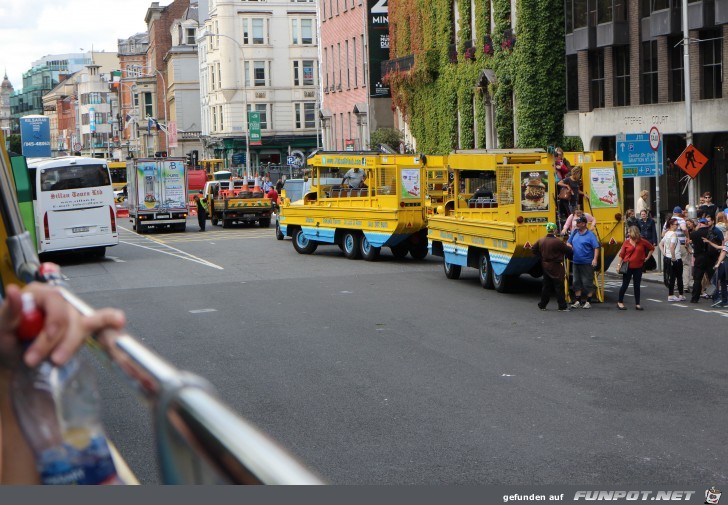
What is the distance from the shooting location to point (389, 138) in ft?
198

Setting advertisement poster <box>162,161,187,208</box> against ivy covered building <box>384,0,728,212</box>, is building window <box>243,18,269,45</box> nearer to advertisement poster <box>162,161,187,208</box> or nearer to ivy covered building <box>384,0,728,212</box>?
ivy covered building <box>384,0,728,212</box>

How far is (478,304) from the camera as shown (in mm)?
21734

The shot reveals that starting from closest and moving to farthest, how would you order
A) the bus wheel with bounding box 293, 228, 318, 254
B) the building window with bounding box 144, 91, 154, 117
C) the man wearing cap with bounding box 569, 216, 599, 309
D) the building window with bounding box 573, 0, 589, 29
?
1. the man wearing cap with bounding box 569, 216, 599, 309
2. the bus wheel with bounding box 293, 228, 318, 254
3. the building window with bounding box 573, 0, 589, 29
4. the building window with bounding box 144, 91, 154, 117

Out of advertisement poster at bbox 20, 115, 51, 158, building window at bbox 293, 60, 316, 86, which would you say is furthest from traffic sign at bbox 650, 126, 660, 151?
building window at bbox 293, 60, 316, 86

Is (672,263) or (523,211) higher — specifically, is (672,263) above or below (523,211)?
below

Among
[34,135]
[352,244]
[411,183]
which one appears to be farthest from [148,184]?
[411,183]

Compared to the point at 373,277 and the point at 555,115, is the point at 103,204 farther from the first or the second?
the point at 555,115

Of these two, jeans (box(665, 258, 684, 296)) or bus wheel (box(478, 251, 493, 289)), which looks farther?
bus wheel (box(478, 251, 493, 289))

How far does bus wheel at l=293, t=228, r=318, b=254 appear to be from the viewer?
35.1m

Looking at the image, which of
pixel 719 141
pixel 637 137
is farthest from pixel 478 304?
pixel 719 141

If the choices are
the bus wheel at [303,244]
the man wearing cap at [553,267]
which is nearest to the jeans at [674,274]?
the man wearing cap at [553,267]

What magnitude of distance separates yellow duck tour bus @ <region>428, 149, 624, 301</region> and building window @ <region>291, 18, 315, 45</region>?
7460 cm

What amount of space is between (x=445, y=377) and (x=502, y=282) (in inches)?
392

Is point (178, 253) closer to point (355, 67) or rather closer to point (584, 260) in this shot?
point (584, 260)
